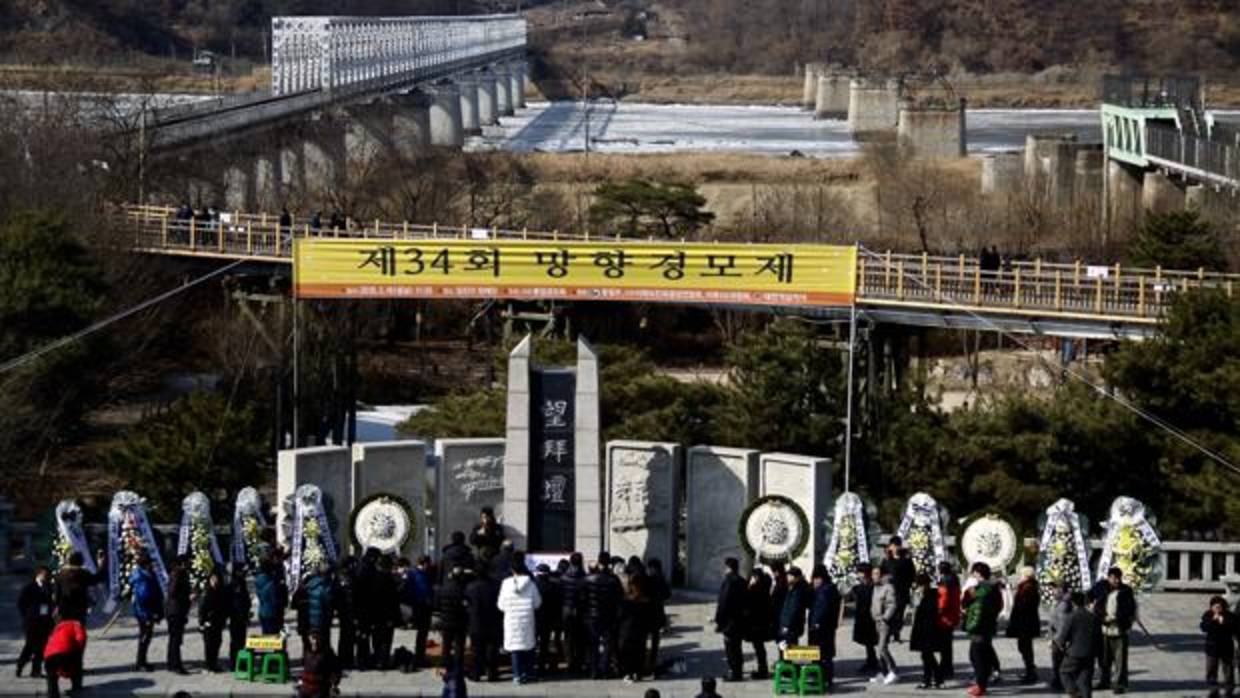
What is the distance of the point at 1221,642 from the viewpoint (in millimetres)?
22234

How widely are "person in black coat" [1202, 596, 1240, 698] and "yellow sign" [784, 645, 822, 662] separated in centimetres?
335

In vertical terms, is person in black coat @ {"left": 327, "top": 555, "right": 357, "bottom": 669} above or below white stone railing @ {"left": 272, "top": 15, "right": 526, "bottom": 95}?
below

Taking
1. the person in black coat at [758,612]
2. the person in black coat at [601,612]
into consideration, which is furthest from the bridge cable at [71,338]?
the person in black coat at [758,612]

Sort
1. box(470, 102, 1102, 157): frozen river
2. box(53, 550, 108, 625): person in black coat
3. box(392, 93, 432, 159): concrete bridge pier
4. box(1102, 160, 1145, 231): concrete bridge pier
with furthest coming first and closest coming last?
1. box(470, 102, 1102, 157): frozen river
2. box(392, 93, 432, 159): concrete bridge pier
3. box(1102, 160, 1145, 231): concrete bridge pier
4. box(53, 550, 108, 625): person in black coat

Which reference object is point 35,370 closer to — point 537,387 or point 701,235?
point 537,387

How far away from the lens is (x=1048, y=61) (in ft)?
564

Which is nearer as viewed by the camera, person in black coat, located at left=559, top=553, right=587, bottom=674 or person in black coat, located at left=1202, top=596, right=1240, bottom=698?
person in black coat, located at left=1202, top=596, right=1240, bottom=698

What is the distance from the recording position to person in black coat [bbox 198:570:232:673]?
22750 mm

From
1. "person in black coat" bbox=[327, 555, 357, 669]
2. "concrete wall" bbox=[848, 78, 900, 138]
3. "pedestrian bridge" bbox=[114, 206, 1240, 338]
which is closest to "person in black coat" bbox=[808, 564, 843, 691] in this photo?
"person in black coat" bbox=[327, 555, 357, 669]

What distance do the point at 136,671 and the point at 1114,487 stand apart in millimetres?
13871

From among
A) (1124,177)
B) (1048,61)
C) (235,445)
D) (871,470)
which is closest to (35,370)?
(235,445)

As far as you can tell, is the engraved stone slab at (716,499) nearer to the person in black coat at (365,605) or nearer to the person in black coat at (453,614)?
the person in black coat at (453,614)

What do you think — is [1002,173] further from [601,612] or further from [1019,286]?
[601,612]

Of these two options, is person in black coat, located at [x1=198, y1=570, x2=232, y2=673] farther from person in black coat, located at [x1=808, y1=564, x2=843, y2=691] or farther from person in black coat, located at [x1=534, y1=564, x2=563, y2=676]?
person in black coat, located at [x1=808, y1=564, x2=843, y2=691]
